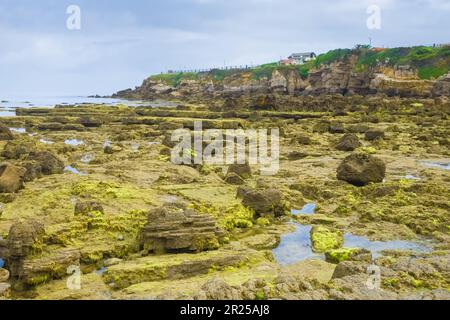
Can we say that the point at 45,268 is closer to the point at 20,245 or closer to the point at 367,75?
the point at 20,245

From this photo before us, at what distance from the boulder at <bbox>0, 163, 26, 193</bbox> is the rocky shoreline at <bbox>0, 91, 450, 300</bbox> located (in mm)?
61

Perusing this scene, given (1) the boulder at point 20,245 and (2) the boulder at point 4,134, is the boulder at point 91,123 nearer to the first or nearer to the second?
(2) the boulder at point 4,134

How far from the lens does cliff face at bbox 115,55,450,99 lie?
8669 cm

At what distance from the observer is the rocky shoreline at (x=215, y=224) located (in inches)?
403

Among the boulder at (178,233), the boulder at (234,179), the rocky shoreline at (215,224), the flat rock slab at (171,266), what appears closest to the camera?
the rocky shoreline at (215,224)

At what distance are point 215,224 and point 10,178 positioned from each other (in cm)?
1019

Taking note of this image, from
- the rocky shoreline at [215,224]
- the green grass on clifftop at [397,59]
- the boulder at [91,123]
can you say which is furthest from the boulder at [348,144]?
the green grass on clifftop at [397,59]

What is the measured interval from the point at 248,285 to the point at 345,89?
10574 centimetres

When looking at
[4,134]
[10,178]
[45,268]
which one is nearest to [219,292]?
[45,268]

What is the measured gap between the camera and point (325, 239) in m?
14.1

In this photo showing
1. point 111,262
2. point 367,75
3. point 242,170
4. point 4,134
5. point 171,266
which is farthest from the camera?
point 367,75

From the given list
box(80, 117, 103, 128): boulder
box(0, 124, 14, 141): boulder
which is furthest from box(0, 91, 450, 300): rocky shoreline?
box(80, 117, 103, 128): boulder

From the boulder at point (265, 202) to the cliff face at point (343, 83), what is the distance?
248ft
